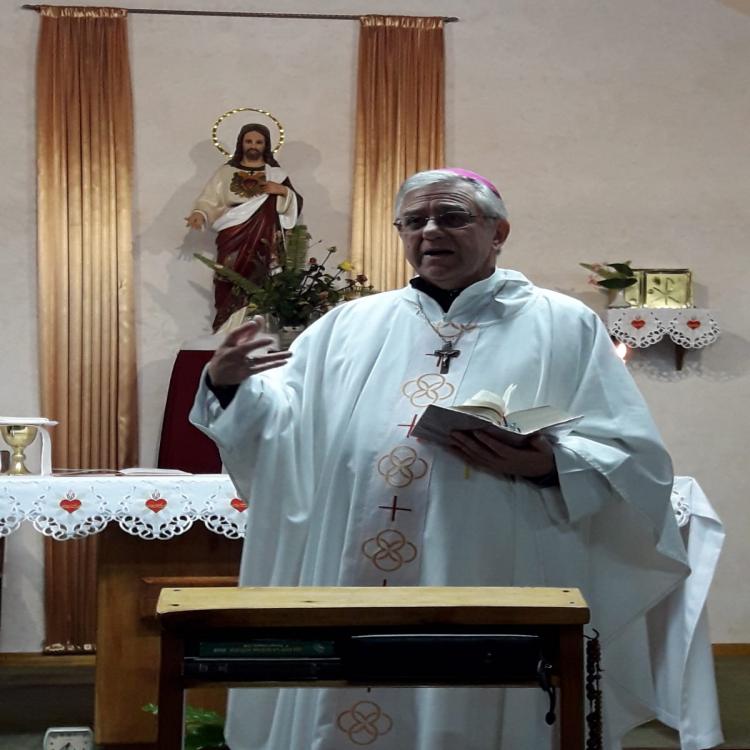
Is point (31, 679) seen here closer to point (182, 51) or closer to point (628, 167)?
point (182, 51)

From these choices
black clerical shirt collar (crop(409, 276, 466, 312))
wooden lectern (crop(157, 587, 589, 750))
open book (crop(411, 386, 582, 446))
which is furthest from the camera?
black clerical shirt collar (crop(409, 276, 466, 312))

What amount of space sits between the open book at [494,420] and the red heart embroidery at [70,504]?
1.88 m

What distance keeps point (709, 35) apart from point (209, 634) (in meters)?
6.57

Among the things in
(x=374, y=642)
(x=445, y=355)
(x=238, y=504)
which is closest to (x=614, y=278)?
(x=238, y=504)

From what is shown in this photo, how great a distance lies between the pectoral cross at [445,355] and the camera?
3.14 metres

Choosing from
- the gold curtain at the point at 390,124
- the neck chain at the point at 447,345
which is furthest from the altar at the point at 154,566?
the gold curtain at the point at 390,124

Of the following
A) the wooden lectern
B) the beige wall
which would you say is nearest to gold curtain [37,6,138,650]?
the beige wall

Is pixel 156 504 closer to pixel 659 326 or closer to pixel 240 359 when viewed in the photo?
pixel 240 359

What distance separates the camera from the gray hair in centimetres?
311

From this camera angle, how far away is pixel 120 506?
435 cm

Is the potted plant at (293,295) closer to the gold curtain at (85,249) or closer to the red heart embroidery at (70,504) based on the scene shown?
the gold curtain at (85,249)

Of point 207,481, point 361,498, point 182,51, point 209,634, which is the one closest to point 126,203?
point 182,51

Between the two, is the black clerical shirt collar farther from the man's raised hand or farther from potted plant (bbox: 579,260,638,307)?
potted plant (bbox: 579,260,638,307)

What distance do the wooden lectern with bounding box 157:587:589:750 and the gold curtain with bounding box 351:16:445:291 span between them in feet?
17.8
